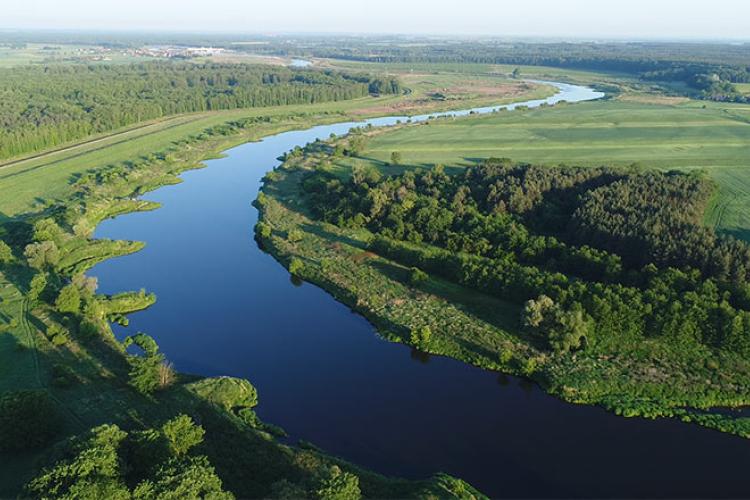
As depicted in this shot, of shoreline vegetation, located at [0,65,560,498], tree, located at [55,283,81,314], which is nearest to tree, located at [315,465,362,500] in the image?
shoreline vegetation, located at [0,65,560,498]

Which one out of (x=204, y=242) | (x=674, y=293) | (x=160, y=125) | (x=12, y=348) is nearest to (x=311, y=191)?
(x=204, y=242)

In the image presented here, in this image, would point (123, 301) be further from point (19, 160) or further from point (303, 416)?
point (19, 160)

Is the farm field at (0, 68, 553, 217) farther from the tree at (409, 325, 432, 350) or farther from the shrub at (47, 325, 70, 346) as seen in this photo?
the tree at (409, 325, 432, 350)

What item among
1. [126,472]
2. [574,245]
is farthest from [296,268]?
[126,472]

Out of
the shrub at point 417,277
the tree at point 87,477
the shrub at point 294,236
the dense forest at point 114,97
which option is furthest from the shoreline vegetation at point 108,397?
the dense forest at point 114,97

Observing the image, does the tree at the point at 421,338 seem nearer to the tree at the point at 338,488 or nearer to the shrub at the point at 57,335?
the tree at the point at 338,488

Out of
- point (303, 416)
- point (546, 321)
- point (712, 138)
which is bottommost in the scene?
point (303, 416)
